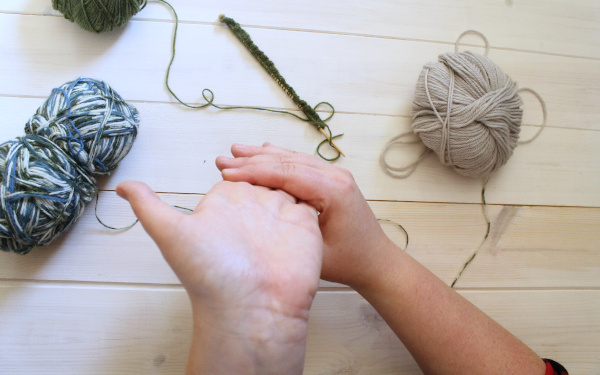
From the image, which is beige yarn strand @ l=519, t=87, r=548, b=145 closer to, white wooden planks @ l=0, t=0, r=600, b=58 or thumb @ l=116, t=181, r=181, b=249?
white wooden planks @ l=0, t=0, r=600, b=58

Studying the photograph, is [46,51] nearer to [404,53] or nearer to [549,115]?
[404,53]

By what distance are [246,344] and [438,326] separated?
385 mm

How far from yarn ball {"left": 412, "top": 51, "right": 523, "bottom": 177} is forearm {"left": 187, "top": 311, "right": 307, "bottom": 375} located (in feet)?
1.80

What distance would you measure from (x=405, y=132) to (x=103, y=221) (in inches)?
27.1

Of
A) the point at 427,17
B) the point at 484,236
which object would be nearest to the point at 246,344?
the point at 484,236

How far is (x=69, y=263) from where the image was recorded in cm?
78

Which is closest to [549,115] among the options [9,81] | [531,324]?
[531,324]

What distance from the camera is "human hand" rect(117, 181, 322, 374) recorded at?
1.47 feet

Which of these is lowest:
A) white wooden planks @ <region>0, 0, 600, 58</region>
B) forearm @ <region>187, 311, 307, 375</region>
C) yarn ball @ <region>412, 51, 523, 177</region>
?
forearm @ <region>187, 311, 307, 375</region>

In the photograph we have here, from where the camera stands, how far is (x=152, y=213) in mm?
468

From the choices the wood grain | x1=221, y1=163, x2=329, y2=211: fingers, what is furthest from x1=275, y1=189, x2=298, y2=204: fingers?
the wood grain

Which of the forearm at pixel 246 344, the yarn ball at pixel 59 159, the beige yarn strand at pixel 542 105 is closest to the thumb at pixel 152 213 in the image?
the forearm at pixel 246 344

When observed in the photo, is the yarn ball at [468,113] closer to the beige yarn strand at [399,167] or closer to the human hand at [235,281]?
the beige yarn strand at [399,167]

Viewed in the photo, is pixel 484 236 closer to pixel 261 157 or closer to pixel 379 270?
pixel 379 270
